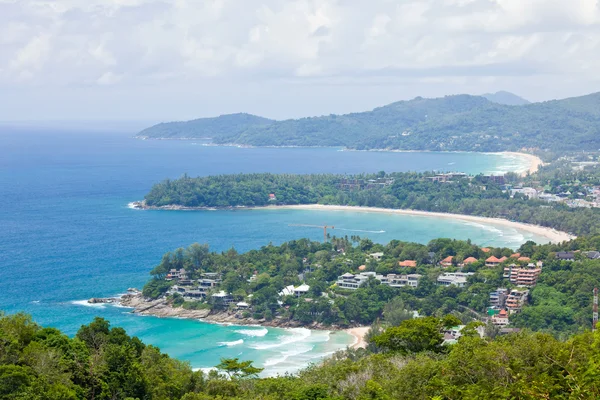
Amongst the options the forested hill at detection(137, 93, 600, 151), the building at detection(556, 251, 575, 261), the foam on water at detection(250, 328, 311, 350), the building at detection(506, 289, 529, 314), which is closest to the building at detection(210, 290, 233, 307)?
the foam on water at detection(250, 328, 311, 350)

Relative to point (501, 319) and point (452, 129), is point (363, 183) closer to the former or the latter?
point (501, 319)

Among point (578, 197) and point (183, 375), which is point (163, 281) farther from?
point (578, 197)

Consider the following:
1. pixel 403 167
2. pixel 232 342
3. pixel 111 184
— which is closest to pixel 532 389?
pixel 232 342

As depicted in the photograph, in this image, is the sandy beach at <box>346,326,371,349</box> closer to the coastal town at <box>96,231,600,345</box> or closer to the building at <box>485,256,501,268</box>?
the coastal town at <box>96,231,600,345</box>

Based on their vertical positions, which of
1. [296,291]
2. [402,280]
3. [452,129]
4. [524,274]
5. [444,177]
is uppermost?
[452,129]

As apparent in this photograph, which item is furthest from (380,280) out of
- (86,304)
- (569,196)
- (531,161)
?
(531,161)

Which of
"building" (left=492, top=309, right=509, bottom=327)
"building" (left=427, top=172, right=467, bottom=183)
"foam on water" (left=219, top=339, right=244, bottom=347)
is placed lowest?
"foam on water" (left=219, top=339, right=244, bottom=347)
